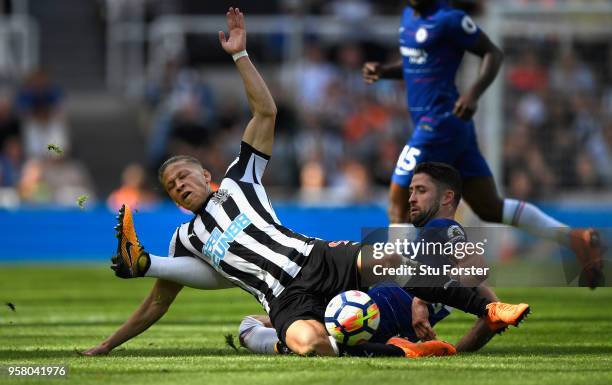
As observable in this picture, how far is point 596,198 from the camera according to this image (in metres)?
17.9

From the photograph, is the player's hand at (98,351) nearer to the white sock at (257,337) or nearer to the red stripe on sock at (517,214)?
the white sock at (257,337)

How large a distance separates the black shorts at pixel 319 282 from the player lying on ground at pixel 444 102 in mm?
2135

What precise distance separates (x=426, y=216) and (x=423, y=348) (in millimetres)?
844

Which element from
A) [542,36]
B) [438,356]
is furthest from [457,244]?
[542,36]

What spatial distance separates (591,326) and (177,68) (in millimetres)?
12907

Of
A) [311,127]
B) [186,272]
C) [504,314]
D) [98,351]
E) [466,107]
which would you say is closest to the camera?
[504,314]

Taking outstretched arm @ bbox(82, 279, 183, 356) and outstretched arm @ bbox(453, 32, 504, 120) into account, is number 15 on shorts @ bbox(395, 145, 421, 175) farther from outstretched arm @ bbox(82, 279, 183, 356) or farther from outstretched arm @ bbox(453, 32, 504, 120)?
outstretched arm @ bbox(82, 279, 183, 356)

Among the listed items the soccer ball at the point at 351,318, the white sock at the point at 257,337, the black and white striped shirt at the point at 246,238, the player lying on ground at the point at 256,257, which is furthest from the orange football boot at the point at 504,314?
the white sock at the point at 257,337

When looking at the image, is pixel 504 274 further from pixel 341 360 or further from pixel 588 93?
pixel 588 93

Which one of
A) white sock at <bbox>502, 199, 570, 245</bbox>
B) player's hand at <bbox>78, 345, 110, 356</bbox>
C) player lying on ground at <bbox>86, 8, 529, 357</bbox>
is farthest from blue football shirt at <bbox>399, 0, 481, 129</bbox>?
player's hand at <bbox>78, 345, 110, 356</bbox>

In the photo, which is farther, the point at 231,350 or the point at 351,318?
the point at 231,350

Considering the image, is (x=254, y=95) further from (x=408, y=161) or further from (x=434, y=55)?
(x=434, y=55)

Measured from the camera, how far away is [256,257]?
7.52 meters

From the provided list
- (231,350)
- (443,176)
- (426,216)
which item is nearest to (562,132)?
(443,176)
